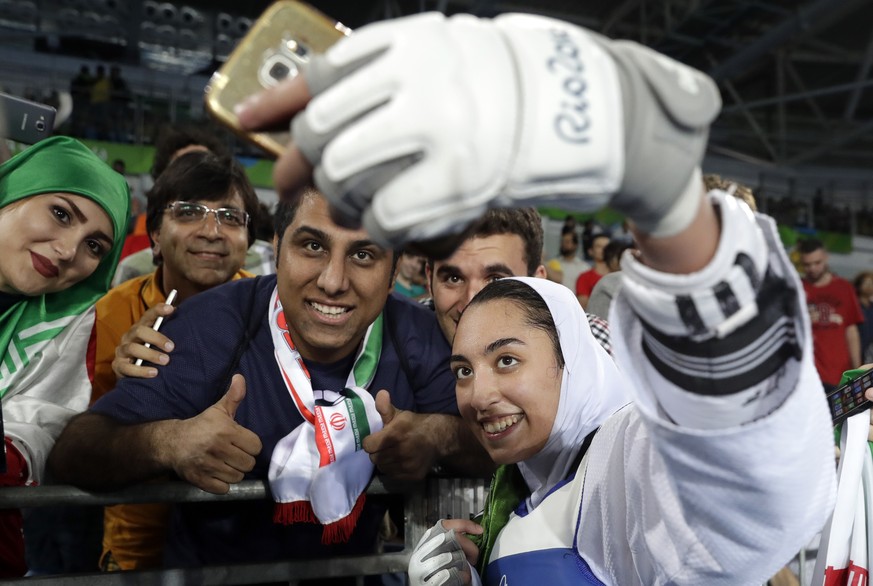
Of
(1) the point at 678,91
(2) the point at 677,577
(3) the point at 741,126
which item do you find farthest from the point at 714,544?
(3) the point at 741,126

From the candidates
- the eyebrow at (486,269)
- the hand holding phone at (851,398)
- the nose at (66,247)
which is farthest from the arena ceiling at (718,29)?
the hand holding phone at (851,398)

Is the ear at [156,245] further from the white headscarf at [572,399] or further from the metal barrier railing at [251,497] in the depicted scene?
the white headscarf at [572,399]

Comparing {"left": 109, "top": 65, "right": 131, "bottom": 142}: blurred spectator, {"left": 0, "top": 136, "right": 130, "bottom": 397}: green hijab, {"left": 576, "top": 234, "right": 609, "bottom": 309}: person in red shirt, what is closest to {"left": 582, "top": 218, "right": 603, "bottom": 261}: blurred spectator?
{"left": 576, "top": 234, "right": 609, "bottom": 309}: person in red shirt

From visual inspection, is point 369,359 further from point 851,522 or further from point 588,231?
point 588,231

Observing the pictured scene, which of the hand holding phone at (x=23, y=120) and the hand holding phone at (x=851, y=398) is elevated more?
the hand holding phone at (x=23, y=120)

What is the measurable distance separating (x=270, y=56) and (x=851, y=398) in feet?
5.21

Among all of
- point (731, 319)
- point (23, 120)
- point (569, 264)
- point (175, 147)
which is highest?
point (731, 319)

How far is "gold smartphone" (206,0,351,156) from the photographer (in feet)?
2.96

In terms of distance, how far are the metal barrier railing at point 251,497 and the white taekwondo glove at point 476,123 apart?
3.55ft

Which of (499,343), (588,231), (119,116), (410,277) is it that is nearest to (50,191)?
(499,343)

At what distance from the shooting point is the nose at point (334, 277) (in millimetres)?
1872

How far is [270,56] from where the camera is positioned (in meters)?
0.94

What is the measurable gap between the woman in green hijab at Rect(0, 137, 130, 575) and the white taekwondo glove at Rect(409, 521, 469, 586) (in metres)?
1.02

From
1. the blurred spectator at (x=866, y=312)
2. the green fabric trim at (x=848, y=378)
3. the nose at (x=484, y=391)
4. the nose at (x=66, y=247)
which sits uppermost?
the nose at (x=484, y=391)
